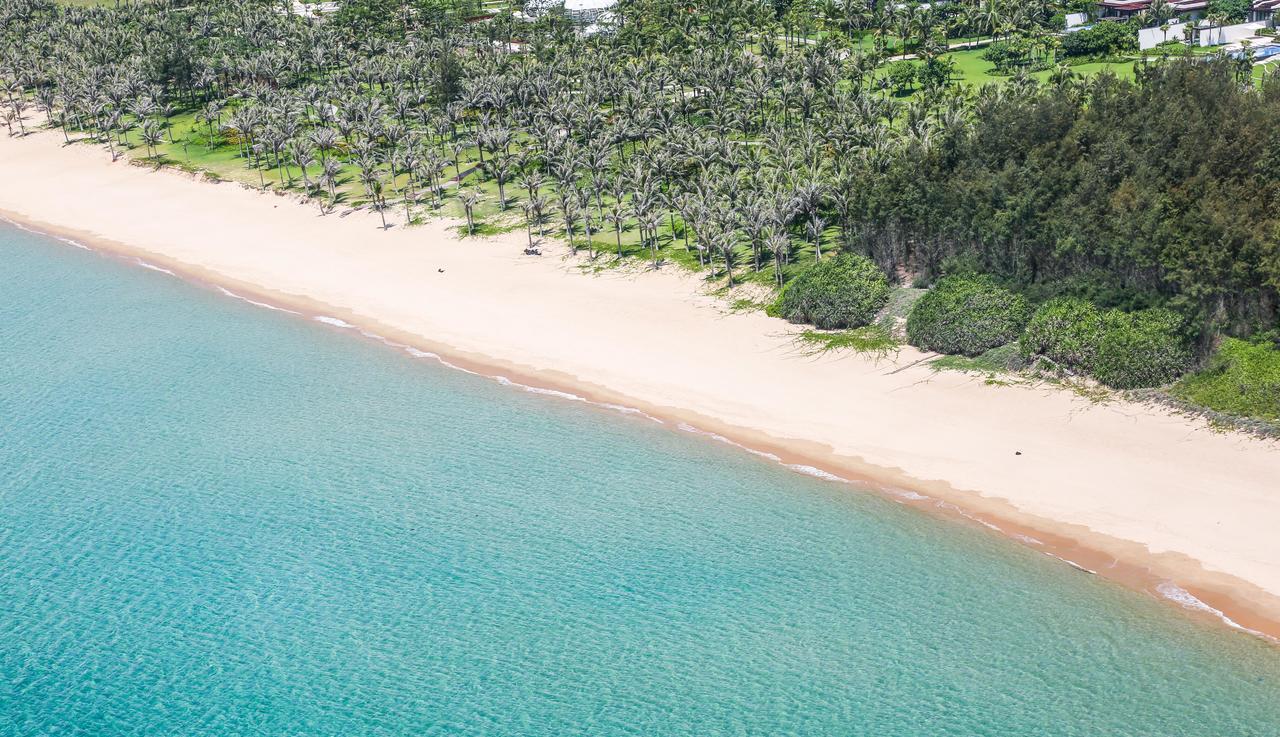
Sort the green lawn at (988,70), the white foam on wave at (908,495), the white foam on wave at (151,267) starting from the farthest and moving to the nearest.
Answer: the green lawn at (988,70)
the white foam on wave at (151,267)
the white foam on wave at (908,495)

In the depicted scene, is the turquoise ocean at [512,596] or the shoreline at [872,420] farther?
the shoreline at [872,420]

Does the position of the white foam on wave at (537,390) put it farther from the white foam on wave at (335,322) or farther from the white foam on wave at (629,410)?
the white foam on wave at (335,322)

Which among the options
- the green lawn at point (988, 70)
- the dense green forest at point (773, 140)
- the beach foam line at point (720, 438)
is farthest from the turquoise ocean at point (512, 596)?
the green lawn at point (988, 70)

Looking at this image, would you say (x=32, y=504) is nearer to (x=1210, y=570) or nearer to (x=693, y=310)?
(x=693, y=310)

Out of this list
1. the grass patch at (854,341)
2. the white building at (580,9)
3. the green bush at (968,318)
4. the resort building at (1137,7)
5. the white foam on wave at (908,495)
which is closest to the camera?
the white foam on wave at (908,495)

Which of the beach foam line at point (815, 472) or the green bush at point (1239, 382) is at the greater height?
the green bush at point (1239, 382)

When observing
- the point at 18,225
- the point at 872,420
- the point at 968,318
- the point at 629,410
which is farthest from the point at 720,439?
the point at 18,225

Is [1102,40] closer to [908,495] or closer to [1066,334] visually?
[1066,334]
